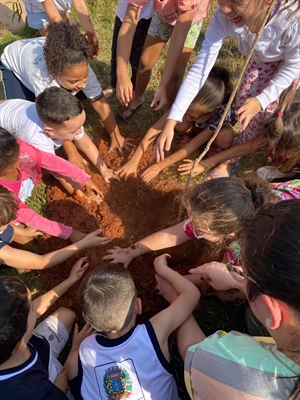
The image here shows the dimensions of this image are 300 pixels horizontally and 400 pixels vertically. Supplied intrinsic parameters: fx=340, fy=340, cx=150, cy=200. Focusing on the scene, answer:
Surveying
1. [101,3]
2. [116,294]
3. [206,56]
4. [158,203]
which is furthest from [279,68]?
[101,3]

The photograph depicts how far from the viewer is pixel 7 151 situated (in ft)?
6.70

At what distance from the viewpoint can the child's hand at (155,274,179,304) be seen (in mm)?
2184

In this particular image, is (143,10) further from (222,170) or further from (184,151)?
(222,170)

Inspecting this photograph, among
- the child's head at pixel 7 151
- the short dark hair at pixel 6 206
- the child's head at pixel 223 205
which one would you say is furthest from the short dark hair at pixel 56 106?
the child's head at pixel 223 205

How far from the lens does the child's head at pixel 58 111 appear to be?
2281mm

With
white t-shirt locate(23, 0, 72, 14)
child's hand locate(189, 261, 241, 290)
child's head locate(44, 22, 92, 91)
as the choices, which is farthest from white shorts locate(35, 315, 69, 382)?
white t-shirt locate(23, 0, 72, 14)

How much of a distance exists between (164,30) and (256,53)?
79 cm

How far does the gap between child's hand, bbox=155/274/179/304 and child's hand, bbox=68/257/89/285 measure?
1.66 ft

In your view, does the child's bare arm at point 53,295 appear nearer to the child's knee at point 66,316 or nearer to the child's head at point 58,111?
the child's knee at point 66,316

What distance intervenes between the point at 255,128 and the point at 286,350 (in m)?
2.07

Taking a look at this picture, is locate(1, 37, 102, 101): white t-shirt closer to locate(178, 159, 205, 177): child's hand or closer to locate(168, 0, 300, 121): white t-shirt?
locate(168, 0, 300, 121): white t-shirt

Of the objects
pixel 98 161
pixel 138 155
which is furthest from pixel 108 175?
pixel 138 155

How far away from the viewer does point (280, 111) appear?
249cm

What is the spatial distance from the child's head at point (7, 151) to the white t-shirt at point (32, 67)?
2.56ft
